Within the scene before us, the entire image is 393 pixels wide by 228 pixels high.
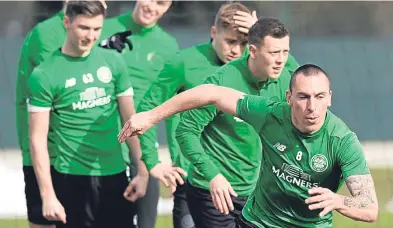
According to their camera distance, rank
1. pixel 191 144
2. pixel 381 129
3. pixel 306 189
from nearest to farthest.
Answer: pixel 306 189
pixel 191 144
pixel 381 129

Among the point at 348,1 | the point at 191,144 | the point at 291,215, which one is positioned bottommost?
the point at 291,215

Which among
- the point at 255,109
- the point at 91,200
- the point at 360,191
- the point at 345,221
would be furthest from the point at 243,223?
the point at 345,221

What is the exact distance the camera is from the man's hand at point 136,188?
25.5 feet

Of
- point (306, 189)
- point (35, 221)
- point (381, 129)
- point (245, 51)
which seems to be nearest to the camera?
point (306, 189)

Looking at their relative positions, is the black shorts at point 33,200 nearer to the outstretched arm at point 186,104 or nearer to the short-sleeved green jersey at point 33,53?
the short-sleeved green jersey at point 33,53

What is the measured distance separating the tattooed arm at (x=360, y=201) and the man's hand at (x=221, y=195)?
98 centimetres

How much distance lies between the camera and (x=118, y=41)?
871cm

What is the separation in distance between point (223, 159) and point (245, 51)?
78cm

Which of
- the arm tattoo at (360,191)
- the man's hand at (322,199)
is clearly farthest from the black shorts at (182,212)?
the man's hand at (322,199)

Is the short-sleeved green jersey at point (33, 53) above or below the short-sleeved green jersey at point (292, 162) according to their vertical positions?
above

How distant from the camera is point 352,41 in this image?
16438 mm

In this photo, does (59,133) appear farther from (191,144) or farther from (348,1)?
(348,1)

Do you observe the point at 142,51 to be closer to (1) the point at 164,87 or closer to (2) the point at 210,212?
(1) the point at 164,87

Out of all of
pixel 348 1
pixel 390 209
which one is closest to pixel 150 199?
pixel 390 209
